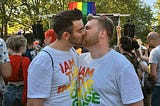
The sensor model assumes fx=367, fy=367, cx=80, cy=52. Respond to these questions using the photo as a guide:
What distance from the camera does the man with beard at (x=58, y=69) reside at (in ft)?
9.61

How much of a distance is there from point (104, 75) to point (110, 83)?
79 millimetres

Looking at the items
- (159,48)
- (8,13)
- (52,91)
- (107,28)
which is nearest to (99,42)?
(107,28)

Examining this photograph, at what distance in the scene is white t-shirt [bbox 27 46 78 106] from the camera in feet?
9.61

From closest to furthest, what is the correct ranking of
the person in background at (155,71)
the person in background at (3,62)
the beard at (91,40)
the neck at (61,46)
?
1. the beard at (91,40)
2. the neck at (61,46)
3. the person in background at (3,62)
4. the person in background at (155,71)

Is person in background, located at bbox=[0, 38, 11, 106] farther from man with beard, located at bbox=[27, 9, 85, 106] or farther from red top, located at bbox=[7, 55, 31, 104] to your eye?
man with beard, located at bbox=[27, 9, 85, 106]

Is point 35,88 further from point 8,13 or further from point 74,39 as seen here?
point 8,13

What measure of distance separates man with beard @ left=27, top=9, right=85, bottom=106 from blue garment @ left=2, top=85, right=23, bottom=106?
2.64 metres

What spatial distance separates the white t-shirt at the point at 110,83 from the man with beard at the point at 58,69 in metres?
0.14

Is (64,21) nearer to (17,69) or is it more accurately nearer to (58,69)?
(58,69)

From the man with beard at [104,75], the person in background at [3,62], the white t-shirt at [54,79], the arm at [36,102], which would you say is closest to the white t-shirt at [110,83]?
the man with beard at [104,75]

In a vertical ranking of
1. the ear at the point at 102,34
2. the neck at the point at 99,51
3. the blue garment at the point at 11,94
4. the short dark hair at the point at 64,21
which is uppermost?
the short dark hair at the point at 64,21

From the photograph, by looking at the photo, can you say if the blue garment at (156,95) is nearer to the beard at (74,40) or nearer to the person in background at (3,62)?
the person in background at (3,62)

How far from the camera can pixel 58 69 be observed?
2.98m

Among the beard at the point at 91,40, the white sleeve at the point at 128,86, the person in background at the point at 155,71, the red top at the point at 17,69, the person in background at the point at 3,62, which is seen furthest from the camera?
the person in background at the point at 155,71
